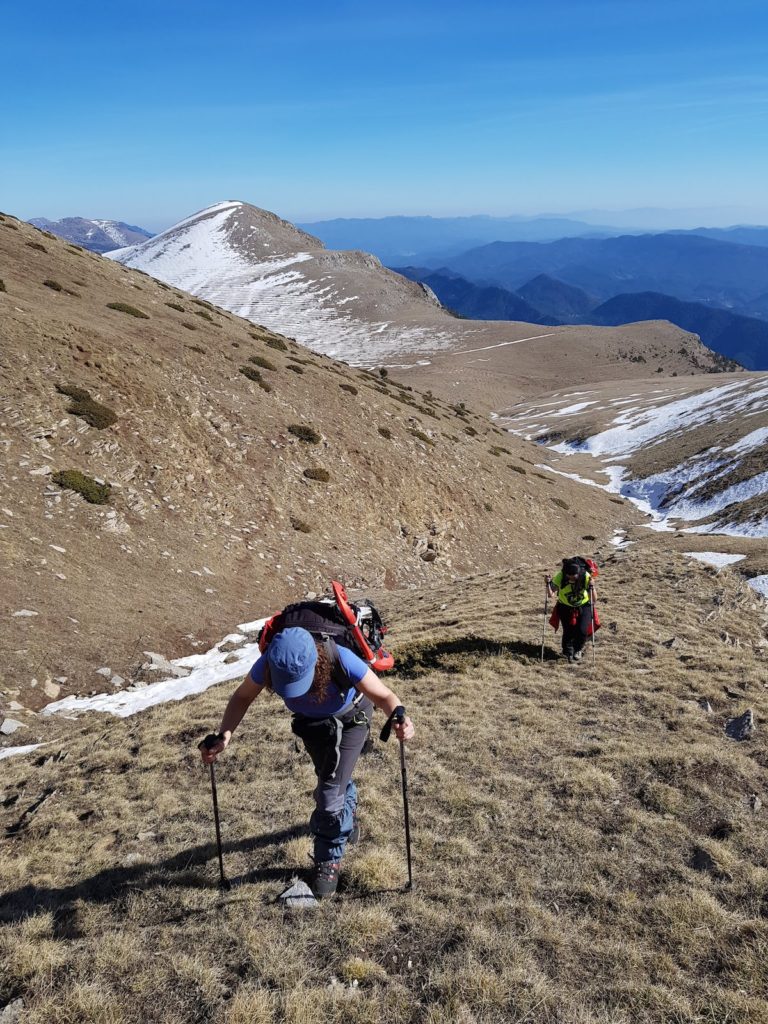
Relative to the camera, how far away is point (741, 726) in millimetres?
9273

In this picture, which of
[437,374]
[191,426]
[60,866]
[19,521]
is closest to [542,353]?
[437,374]

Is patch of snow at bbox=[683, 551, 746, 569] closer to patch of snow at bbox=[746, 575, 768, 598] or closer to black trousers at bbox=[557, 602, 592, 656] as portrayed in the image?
patch of snow at bbox=[746, 575, 768, 598]

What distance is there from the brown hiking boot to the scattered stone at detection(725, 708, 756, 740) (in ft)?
22.1

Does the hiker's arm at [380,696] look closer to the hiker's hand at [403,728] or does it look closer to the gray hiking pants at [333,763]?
the hiker's hand at [403,728]

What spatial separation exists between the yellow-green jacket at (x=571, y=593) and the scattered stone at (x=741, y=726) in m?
3.69

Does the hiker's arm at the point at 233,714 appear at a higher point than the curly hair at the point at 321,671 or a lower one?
lower

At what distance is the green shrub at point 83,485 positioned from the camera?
2050 centimetres

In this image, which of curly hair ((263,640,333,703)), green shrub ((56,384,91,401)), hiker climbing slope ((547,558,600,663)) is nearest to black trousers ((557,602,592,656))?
hiker climbing slope ((547,558,600,663))

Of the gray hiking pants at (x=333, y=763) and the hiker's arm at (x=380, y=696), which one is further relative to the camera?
the gray hiking pants at (x=333, y=763)

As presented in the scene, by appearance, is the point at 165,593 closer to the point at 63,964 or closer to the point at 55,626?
the point at 55,626

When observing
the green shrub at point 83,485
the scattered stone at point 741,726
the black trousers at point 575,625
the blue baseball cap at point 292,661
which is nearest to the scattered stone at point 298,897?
the blue baseball cap at point 292,661

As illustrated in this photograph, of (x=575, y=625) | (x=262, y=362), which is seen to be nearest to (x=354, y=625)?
(x=575, y=625)

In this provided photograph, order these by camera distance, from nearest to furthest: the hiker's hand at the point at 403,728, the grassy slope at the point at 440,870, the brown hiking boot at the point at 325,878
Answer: the grassy slope at the point at 440,870
the hiker's hand at the point at 403,728
the brown hiking boot at the point at 325,878

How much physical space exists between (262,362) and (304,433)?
25.5 feet
